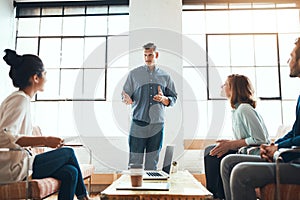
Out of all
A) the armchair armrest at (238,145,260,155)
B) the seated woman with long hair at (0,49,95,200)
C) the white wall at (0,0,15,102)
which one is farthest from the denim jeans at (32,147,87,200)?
the white wall at (0,0,15,102)

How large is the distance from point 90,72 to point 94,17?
2.62ft

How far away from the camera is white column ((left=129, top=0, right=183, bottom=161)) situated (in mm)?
3826

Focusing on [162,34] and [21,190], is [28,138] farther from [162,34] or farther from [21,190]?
[162,34]

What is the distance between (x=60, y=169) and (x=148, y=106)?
4.08ft

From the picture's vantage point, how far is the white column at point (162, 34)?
12.6 feet

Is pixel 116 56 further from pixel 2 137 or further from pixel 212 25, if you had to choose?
pixel 2 137

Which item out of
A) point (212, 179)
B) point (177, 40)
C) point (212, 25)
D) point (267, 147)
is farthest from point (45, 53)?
point (267, 147)

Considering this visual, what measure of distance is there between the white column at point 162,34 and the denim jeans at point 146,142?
88 centimetres

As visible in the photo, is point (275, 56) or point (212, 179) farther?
point (275, 56)

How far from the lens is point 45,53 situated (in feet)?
13.8

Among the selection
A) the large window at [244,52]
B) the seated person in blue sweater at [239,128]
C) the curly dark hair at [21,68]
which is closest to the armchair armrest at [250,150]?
the seated person in blue sweater at [239,128]

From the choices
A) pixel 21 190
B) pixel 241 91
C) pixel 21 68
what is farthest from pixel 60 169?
pixel 241 91

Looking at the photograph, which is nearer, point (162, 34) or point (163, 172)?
point (163, 172)

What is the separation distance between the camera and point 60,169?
1949 mm
